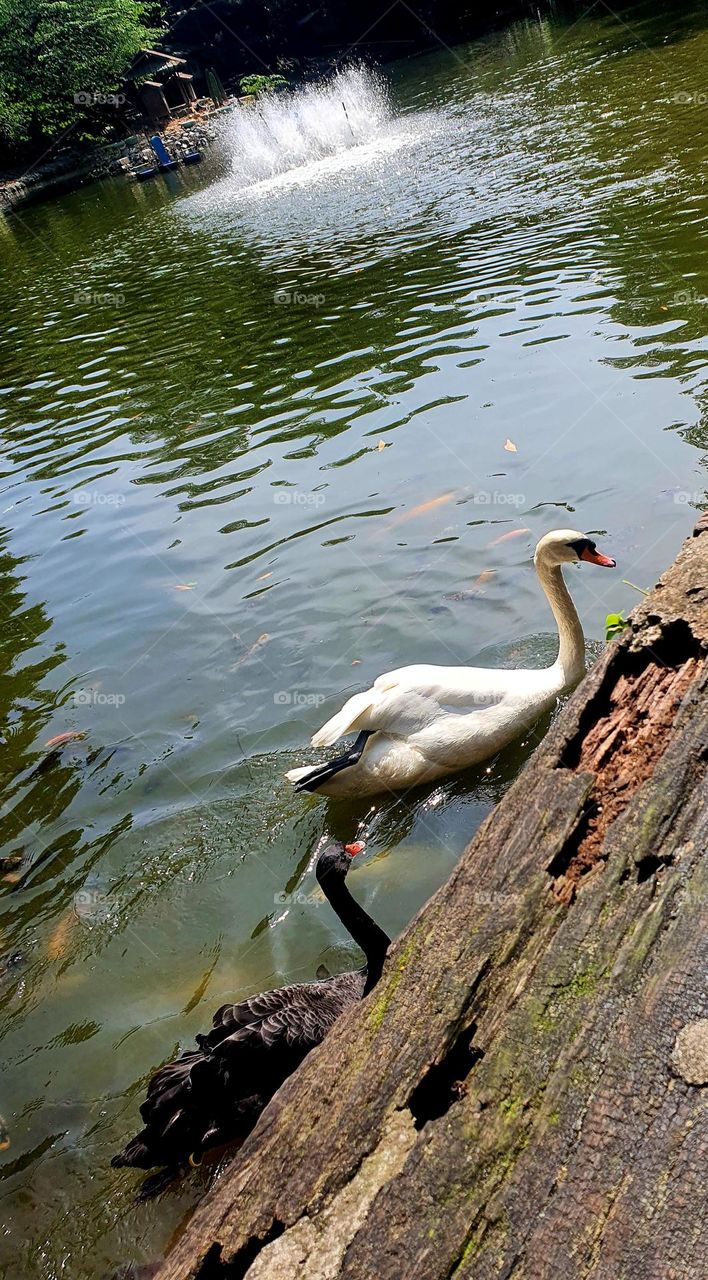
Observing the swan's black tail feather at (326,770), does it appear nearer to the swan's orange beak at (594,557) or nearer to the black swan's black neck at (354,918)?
the black swan's black neck at (354,918)

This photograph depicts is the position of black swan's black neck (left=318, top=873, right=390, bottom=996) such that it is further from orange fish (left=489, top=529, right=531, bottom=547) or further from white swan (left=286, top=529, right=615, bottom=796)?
orange fish (left=489, top=529, right=531, bottom=547)

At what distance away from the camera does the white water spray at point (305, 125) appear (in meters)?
28.3

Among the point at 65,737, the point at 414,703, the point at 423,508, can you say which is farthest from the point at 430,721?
the point at 423,508

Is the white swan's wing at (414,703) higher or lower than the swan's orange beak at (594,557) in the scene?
lower

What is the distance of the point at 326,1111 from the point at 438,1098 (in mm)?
341

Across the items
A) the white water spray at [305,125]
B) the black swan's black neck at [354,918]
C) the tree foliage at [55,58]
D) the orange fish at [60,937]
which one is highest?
the tree foliage at [55,58]

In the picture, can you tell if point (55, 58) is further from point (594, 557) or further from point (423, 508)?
point (594, 557)

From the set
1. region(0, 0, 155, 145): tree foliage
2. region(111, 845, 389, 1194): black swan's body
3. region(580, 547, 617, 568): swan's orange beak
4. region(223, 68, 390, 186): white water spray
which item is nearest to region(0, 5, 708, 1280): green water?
region(111, 845, 389, 1194): black swan's body

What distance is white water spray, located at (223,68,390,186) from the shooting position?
92.7ft

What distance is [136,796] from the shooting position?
19.6ft

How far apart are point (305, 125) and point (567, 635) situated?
34781mm

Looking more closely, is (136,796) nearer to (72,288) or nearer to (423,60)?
(72,288)

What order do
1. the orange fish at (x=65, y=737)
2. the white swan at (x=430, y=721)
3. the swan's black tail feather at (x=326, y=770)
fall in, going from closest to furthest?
the swan's black tail feather at (x=326, y=770) → the white swan at (x=430, y=721) → the orange fish at (x=65, y=737)

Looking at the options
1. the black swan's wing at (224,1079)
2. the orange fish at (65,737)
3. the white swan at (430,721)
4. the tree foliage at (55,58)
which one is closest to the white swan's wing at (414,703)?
the white swan at (430,721)
